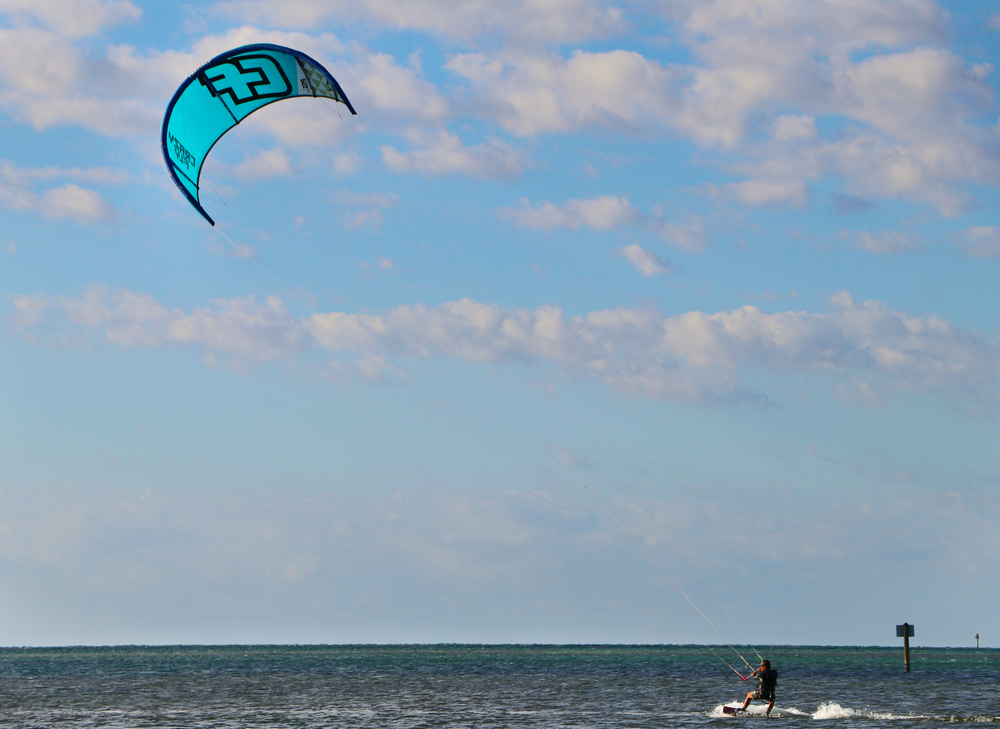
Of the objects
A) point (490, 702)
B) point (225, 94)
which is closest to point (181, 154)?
point (225, 94)

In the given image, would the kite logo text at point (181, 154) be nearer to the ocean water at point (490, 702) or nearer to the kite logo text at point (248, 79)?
the kite logo text at point (248, 79)

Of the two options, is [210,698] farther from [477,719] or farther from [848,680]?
[848,680]

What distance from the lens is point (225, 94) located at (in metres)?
→ 20.6

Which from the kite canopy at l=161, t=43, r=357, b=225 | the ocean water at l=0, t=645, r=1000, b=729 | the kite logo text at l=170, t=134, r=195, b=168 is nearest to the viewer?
the kite canopy at l=161, t=43, r=357, b=225

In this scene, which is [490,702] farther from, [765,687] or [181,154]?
[181,154]

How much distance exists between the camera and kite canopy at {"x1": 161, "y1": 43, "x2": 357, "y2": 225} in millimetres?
19359

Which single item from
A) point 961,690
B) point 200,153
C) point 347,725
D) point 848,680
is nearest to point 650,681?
point 848,680

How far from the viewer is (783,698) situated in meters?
33.9

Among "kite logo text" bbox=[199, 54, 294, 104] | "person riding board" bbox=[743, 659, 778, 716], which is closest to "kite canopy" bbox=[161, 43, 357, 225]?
"kite logo text" bbox=[199, 54, 294, 104]

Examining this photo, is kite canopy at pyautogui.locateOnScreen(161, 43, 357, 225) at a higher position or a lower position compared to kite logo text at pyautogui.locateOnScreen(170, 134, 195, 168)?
higher

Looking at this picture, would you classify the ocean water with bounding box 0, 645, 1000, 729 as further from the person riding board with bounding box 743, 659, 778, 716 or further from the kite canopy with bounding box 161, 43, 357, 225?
the kite canopy with bounding box 161, 43, 357, 225

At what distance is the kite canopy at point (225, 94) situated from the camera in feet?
63.5

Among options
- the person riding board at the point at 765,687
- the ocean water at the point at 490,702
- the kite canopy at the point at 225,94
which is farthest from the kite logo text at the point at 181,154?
the person riding board at the point at 765,687

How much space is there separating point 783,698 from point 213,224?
25.1m
